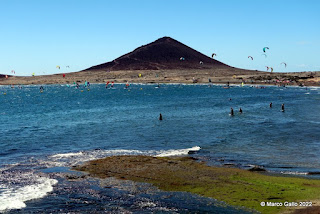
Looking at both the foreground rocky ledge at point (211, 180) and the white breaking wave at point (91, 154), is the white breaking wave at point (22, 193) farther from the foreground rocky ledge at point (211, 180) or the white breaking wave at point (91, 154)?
the white breaking wave at point (91, 154)

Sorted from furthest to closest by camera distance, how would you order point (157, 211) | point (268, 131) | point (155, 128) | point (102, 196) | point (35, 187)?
point (155, 128) < point (268, 131) < point (35, 187) < point (102, 196) < point (157, 211)

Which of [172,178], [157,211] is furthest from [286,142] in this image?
[157,211]

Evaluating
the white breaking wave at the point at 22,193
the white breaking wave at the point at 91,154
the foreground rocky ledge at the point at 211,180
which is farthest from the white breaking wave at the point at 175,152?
the white breaking wave at the point at 22,193

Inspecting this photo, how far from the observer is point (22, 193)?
72.2 ft

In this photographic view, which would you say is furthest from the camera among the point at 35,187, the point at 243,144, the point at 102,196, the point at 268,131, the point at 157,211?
the point at 268,131

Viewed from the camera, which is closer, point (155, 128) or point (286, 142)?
point (286, 142)

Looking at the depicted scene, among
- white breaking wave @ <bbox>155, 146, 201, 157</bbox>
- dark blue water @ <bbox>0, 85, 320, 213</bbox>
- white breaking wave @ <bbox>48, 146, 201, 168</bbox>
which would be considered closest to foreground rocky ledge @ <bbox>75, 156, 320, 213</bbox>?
dark blue water @ <bbox>0, 85, 320, 213</bbox>

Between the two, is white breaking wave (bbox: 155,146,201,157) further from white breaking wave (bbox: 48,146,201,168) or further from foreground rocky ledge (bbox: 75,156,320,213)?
foreground rocky ledge (bbox: 75,156,320,213)

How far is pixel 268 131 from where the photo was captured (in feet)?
147

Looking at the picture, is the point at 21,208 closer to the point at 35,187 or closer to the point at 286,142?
the point at 35,187

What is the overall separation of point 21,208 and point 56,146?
18615mm

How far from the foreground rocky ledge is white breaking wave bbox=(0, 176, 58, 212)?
3.32 metres

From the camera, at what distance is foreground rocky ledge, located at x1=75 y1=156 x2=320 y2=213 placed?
19.6 metres

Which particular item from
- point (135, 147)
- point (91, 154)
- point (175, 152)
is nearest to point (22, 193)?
point (91, 154)
